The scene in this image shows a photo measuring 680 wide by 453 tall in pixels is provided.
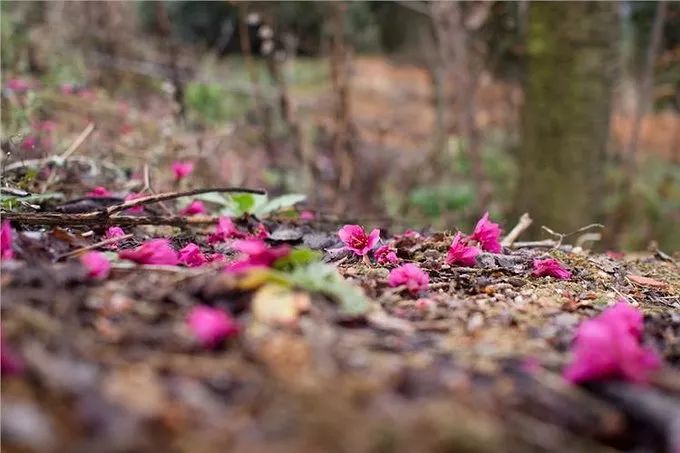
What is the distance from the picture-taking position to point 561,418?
2.81ft

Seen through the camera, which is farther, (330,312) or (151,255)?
(151,255)

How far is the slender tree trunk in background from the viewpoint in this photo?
4078 millimetres

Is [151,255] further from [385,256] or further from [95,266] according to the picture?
[385,256]

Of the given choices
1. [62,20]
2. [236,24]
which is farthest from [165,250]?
[236,24]

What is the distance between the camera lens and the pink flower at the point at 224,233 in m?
1.94

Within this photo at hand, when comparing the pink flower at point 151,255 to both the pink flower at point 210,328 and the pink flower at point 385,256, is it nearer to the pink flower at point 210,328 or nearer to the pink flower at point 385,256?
the pink flower at point 210,328

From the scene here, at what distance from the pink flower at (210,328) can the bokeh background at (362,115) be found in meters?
1.54

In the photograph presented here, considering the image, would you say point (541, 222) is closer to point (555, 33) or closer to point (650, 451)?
point (555, 33)

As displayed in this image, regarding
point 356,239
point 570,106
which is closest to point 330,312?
point 356,239

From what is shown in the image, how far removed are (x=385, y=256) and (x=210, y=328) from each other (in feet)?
3.02

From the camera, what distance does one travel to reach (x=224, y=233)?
194 cm

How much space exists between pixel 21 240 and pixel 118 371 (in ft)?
1.65

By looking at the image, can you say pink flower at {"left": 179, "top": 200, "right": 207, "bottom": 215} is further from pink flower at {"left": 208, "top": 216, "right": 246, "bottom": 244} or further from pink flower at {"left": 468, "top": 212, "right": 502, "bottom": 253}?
pink flower at {"left": 468, "top": 212, "right": 502, "bottom": 253}

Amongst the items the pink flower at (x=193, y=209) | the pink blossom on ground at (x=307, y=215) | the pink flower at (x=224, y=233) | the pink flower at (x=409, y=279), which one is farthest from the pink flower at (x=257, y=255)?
the pink blossom on ground at (x=307, y=215)
